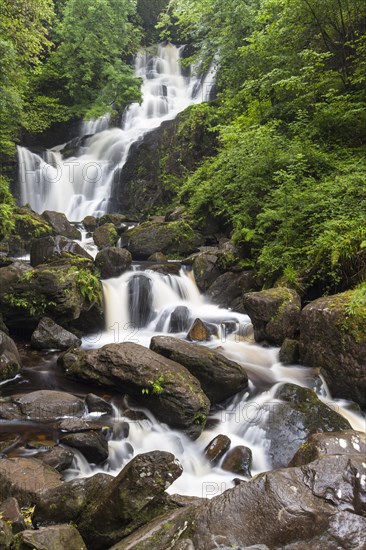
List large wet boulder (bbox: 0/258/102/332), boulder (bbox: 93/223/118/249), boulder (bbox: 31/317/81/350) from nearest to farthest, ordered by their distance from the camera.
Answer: boulder (bbox: 31/317/81/350)
large wet boulder (bbox: 0/258/102/332)
boulder (bbox: 93/223/118/249)

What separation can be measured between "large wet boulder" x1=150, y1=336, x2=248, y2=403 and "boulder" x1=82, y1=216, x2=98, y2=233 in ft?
30.6

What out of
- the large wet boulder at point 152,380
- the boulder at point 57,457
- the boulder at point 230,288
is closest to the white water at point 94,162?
the boulder at point 230,288

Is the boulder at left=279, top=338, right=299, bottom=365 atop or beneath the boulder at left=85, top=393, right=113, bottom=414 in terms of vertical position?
atop

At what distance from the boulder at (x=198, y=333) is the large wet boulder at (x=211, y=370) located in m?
1.92

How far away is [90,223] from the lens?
1498cm

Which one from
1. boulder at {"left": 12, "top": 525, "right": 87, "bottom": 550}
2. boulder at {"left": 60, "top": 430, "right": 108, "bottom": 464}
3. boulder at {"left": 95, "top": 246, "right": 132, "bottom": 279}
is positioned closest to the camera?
boulder at {"left": 12, "top": 525, "right": 87, "bottom": 550}

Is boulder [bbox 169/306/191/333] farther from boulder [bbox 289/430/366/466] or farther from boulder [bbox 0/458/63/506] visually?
boulder [bbox 289/430/366/466]

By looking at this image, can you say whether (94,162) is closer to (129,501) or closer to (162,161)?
(162,161)

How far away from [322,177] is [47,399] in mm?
7421

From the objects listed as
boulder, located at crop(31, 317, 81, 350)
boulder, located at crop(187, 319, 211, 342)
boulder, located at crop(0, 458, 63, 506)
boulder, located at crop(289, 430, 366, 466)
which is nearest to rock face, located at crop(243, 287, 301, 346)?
boulder, located at crop(187, 319, 211, 342)

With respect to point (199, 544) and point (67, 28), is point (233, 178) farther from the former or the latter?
point (67, 28)

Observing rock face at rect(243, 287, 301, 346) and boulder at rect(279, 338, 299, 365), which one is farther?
rock face at rect(243, 287, 301, 346)

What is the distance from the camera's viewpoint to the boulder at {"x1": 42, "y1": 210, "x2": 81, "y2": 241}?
43.5 feet

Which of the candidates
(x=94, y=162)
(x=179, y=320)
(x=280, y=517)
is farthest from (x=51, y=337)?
(x=94, y=162)
